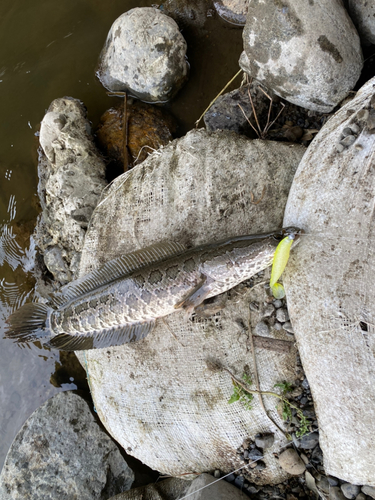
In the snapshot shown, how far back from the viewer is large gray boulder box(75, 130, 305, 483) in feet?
12.3

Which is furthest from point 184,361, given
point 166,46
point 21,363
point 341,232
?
point 166,46

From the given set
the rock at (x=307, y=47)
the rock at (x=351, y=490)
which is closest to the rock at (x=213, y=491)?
the rock at (x=351, y=490)

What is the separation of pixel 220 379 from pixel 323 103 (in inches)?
134

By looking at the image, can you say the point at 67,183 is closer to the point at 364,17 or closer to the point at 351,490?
the point at 364,17

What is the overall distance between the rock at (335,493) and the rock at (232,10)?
20.2ft

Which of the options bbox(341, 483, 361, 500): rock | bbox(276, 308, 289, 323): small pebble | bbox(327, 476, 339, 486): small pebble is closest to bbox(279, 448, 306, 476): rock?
bbox(327, 476, 339, 486): small pebble

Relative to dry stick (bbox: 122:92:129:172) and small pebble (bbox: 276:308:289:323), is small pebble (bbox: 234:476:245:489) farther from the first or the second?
dry stick (bbox: 122:92:129:172)

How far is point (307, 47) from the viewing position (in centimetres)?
382

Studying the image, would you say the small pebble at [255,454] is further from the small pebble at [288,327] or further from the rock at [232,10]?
the rock at [232,10]

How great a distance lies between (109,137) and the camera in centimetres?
568

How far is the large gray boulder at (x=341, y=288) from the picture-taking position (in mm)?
2773

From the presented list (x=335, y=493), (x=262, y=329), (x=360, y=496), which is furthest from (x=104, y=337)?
(x=360, y=496)

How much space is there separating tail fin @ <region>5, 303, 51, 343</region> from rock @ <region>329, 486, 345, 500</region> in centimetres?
344

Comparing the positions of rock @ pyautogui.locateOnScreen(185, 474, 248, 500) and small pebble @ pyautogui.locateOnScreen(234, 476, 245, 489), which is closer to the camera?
rock @ pyautogui.locateOnScreen(185, 474, 248, 500)
